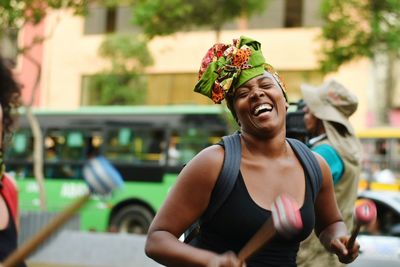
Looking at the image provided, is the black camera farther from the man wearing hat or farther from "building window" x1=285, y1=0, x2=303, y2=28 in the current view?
"building window" x1=285, y1=0, x2=303, y2=28

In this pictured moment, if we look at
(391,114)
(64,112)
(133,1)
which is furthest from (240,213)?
(391,114)

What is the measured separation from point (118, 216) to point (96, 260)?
5702 mm

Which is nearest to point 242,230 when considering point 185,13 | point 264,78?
point 264,78

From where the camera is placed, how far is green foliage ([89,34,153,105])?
23453 mm

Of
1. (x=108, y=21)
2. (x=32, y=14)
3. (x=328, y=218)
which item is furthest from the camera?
(x=108, y=21)

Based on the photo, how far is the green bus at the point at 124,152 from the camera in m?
13.4

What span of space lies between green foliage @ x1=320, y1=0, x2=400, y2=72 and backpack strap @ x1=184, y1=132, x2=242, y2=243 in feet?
43.1

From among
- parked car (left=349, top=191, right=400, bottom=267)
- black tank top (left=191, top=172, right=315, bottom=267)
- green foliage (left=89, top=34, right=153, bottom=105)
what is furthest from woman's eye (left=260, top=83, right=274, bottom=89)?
green foliage (left=89, top=34, right=153, bottom=105)

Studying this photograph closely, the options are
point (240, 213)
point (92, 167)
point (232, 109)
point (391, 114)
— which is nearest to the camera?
point (92, 167)

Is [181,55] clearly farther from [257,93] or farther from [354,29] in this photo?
[257,93]

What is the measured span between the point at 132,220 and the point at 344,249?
11.7 metres

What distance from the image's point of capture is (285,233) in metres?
1.79

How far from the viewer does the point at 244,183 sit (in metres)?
2.20

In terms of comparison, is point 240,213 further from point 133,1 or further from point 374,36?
point 133,1
